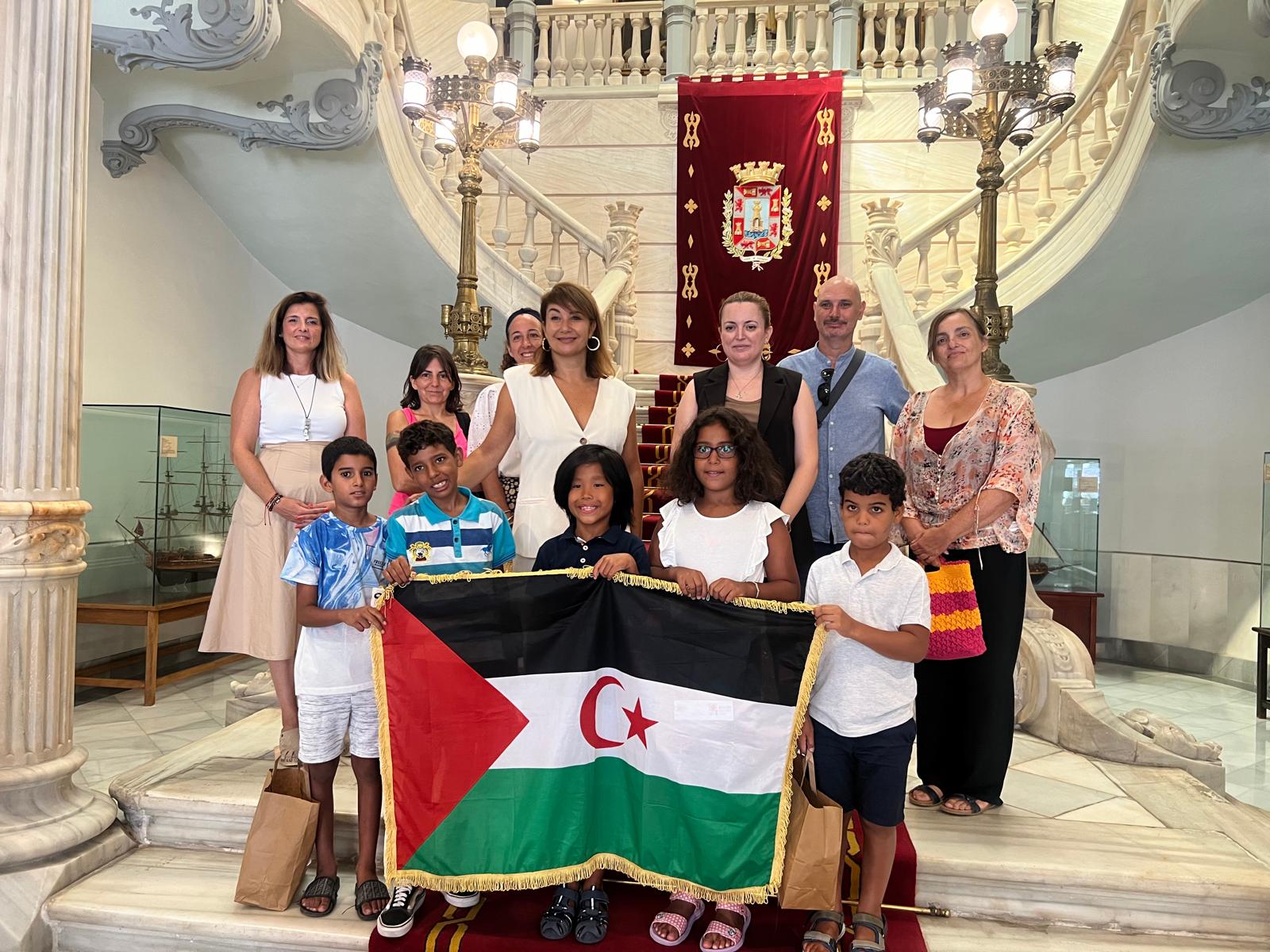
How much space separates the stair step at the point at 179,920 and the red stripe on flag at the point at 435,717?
18.4 inches

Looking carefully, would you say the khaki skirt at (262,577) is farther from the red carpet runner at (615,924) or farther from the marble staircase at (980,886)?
the red carpet runner at (615,924)

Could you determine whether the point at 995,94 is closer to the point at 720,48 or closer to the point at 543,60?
the point at 720,48

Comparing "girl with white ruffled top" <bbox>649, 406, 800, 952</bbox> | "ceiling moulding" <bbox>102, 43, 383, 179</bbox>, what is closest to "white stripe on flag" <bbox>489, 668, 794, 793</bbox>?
"girl with white ruffled top" <bbox>649, 406, 800, 952</bbox>

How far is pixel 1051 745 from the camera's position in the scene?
4285 mm

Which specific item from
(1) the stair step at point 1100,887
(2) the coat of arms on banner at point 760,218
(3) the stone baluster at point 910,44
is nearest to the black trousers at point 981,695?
(1) the stair step at point 1100,887

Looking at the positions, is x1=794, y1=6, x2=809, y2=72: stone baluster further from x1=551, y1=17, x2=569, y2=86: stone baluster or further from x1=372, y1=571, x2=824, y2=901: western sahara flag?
x1=372, y1=571, x2=824, y2=901: western sahara flag

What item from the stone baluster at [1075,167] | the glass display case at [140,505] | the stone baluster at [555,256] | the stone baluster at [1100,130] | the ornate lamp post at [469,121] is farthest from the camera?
the stone baluster at [555,256]

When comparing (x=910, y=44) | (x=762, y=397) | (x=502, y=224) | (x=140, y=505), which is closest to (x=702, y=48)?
(x=910, y=44)

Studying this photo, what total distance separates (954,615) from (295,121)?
5.61m

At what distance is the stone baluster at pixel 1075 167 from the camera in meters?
7.20

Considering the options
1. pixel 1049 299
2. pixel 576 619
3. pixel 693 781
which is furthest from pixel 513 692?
pixel 1049 299

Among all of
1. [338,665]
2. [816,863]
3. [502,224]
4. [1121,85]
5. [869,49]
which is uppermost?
[869,49]

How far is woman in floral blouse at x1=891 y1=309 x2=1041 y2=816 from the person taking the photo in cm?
298

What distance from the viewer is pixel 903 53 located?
33.7 ft
